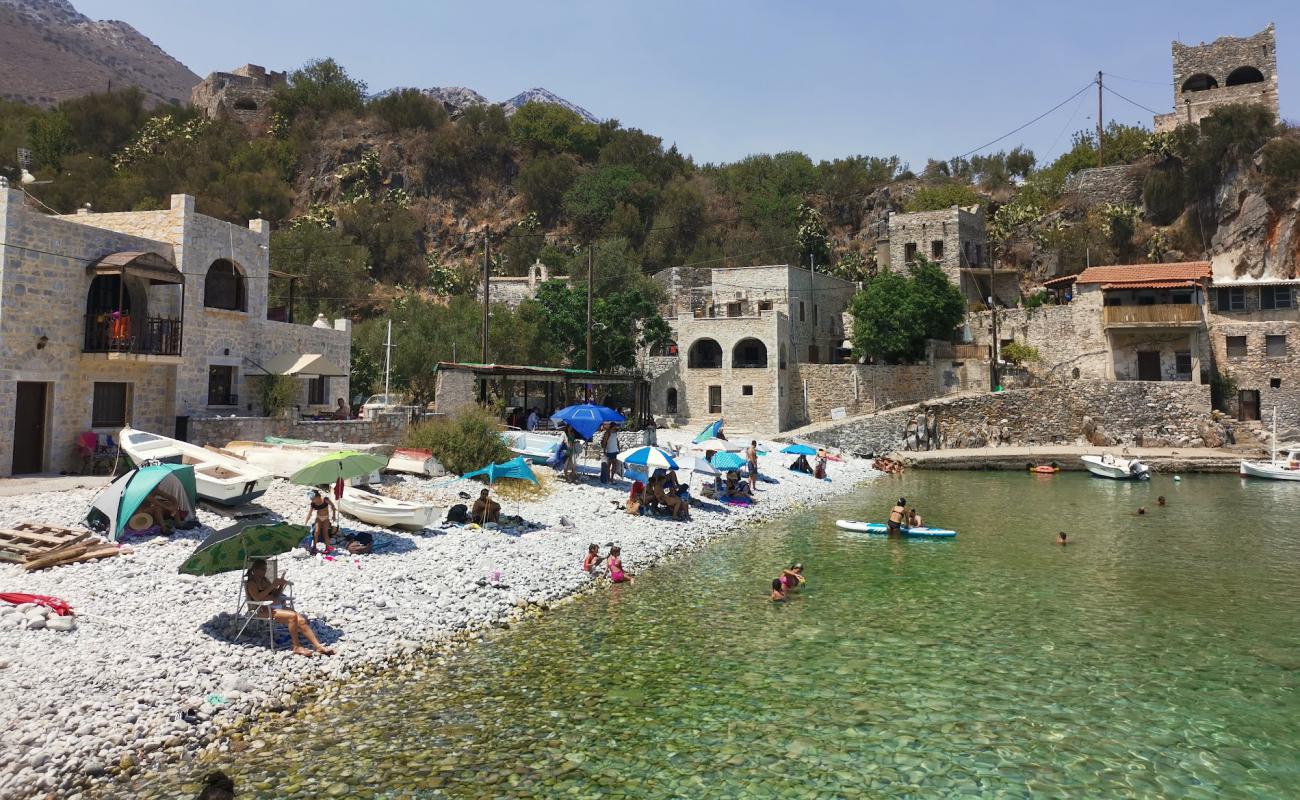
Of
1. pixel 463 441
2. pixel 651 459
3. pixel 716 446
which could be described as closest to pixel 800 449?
pixel 716 446

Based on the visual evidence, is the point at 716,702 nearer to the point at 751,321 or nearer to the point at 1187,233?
the point at 751,321

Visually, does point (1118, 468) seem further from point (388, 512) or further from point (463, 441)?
point (388, 512)

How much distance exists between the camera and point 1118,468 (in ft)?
111

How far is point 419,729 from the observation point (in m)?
8.51

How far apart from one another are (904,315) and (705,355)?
11896 millimetres

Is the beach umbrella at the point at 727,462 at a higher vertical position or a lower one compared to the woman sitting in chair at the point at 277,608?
higher

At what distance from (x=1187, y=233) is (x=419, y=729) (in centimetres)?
5827

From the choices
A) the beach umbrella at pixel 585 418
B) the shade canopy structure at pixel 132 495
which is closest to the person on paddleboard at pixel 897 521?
the beach umbrella at pixel 585 418

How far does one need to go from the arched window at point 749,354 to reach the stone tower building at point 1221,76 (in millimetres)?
36433

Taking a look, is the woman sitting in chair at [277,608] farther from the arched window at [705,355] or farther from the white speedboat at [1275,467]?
the white speedboat at [1275,467]

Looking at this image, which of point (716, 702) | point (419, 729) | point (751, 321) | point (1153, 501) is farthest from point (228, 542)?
point (751, 321)

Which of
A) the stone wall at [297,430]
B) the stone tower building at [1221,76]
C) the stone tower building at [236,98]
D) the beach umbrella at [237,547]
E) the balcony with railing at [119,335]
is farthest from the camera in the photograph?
the stone tower building at [236,98]

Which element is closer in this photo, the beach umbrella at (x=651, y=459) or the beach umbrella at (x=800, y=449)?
the beach umbrella at (x=651, y=459)

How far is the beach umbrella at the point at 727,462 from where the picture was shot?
2392 cm
